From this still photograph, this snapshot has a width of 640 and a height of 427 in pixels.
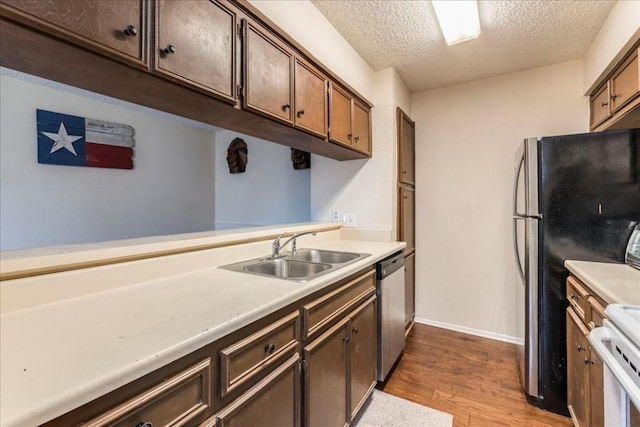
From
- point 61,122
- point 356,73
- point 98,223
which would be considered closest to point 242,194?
point 98,223

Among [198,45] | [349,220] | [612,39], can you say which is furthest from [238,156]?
[612,39]

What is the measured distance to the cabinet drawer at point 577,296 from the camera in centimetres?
139

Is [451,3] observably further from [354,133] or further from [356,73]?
[354,133]

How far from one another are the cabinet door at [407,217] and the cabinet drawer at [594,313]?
1.37 m

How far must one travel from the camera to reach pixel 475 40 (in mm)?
2135

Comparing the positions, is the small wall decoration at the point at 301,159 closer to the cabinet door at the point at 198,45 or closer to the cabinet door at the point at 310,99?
the cabinet door at the point at 310,99

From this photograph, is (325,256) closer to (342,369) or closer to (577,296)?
(342,369)

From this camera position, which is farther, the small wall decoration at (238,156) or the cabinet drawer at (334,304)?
the small wall decoration at (238,156)

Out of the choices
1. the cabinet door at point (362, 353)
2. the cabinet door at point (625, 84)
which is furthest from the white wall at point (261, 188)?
the cabinet door at point (625, 84)

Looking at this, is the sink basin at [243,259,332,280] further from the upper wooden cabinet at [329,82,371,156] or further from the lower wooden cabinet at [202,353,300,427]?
the upper wooden cabinet at [329,82,371,156]

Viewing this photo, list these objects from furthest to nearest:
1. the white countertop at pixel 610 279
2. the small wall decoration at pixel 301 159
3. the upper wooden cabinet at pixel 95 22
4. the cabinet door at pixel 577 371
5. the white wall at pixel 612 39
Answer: the small wall decoration at pixel 301 159 → the white wall at pixel 612 39 → the cabinet door at pixel 577 371 → the white countertop at pixel 610 279 → the upper wooden cabinet at pixel 95 22

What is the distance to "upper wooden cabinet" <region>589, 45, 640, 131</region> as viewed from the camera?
5.33 ft

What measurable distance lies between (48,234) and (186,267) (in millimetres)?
2345

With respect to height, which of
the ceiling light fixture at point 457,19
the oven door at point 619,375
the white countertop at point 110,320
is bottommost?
the oven door at point 619,375
